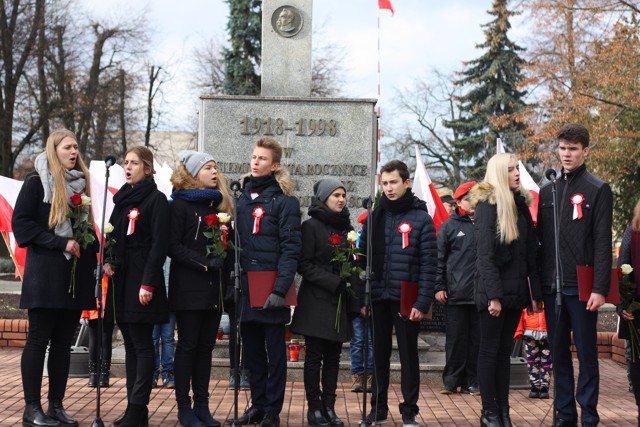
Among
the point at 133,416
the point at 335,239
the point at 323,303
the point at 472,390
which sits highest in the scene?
the point at 335,239

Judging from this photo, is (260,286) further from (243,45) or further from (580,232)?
(243,45)

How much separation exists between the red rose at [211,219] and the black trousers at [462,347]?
3259 millimetres

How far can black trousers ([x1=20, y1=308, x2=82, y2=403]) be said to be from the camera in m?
6.55

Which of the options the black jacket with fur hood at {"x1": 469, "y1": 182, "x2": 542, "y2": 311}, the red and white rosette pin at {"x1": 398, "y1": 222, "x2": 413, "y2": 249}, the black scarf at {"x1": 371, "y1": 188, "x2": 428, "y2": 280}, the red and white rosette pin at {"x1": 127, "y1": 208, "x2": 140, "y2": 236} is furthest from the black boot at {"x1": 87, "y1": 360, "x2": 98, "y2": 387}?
the black jacket with fur hood at {"x1": 469, "y1": 182, "x2": 542, "y2": 311}

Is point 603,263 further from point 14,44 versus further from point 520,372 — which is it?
point 14,44

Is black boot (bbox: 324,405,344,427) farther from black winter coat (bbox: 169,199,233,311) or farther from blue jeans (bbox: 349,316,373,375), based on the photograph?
blue jeans (bbox: 349,316,373,375)

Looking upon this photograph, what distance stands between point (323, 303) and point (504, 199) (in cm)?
152

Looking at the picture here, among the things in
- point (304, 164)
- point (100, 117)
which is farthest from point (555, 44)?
point (304, 164)

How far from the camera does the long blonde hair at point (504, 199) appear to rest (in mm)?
6402

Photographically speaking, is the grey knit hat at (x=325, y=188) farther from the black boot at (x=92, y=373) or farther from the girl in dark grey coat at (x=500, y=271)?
the black boot at (x=92, y=373)

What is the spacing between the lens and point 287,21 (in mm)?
11453

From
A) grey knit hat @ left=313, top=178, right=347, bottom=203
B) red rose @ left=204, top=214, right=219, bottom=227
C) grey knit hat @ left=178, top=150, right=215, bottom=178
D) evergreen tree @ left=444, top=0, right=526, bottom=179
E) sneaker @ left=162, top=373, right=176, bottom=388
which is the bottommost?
sneaker @ left=162, top=373, right=176, bottom=388

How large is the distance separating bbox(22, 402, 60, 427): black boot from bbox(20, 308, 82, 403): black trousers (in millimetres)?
45

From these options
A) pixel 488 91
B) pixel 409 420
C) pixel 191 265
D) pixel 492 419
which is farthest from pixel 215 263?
pixel 488 91
